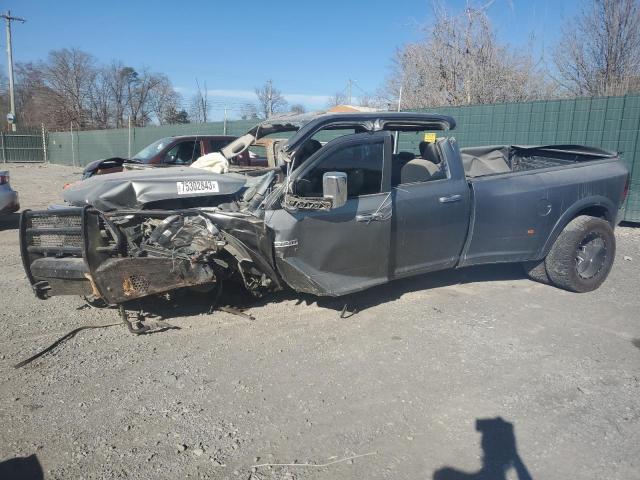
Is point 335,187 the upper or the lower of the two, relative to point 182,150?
lower

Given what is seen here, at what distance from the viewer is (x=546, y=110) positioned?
438 inches

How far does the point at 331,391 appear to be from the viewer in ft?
12.1

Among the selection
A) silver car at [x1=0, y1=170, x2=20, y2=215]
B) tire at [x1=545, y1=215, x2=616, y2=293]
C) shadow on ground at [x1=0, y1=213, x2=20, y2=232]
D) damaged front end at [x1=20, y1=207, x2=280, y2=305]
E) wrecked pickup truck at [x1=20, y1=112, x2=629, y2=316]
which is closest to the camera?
damaged front end at [x1=20, y1=207, x2=280, y2=305]

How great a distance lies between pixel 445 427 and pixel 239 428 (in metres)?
1.33

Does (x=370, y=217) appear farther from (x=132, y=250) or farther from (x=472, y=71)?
(x=472, y=71)

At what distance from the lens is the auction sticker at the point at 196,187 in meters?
4.59

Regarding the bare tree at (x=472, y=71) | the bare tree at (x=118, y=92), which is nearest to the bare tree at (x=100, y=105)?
the bare tree at (x=118, y=92)

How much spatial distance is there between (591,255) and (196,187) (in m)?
4.64

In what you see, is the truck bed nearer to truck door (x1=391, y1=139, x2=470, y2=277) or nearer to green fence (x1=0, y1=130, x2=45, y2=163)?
truck door (x1=391, y1=139, x2=470, y2=277)

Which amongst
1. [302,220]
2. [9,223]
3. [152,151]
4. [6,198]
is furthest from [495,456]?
[9,223]

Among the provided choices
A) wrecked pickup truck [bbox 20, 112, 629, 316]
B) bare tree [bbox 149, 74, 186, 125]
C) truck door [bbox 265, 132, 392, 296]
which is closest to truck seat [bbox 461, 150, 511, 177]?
wrecked pickup truck [bbox 20, 112, 629, 316]

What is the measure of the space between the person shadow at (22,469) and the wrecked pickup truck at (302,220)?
1.49 meters

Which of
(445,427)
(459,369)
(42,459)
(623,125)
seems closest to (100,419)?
(42,459)

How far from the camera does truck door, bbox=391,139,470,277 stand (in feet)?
16.0
